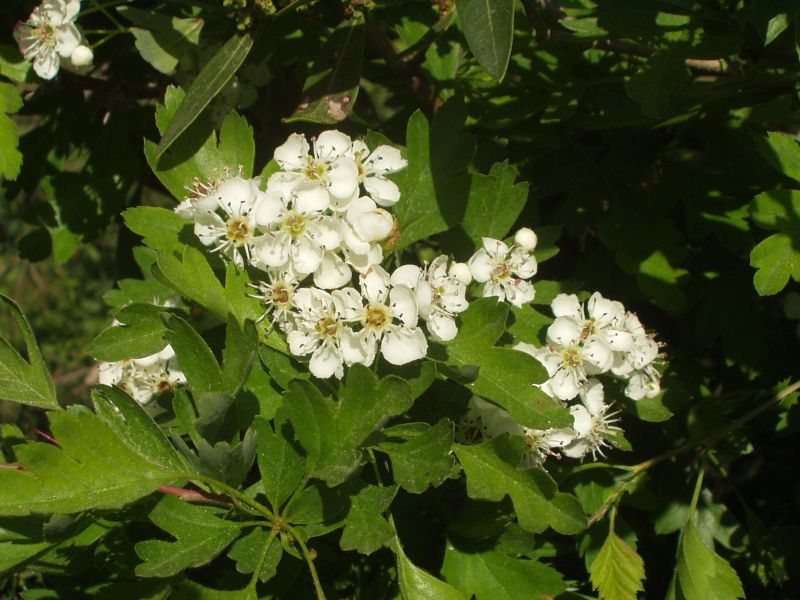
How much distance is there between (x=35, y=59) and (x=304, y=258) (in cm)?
87

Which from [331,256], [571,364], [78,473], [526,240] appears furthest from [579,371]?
[78,473]

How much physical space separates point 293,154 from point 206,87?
195 mm

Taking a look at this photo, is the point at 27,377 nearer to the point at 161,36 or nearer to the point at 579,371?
the point at 161,36

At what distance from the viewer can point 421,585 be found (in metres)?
1.22

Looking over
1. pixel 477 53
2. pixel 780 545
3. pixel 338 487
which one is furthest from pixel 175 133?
pixel 780 545

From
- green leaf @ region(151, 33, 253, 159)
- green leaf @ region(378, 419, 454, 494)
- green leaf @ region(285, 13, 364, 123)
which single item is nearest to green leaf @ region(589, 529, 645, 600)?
green leaf @ region(378, 419, 454, 494)

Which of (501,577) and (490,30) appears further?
(501,577)

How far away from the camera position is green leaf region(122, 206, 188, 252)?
1.33m

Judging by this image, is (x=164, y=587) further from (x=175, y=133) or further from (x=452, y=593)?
(x=175, y=133)

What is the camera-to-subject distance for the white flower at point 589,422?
131 centimetres

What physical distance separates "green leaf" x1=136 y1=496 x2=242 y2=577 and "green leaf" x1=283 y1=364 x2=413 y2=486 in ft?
0.49

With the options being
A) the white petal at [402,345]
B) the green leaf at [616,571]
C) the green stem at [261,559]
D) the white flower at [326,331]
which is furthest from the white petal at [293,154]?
the green leaf at [616,571]

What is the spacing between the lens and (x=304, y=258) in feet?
3.86

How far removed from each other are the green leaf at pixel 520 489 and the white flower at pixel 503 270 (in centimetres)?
27
